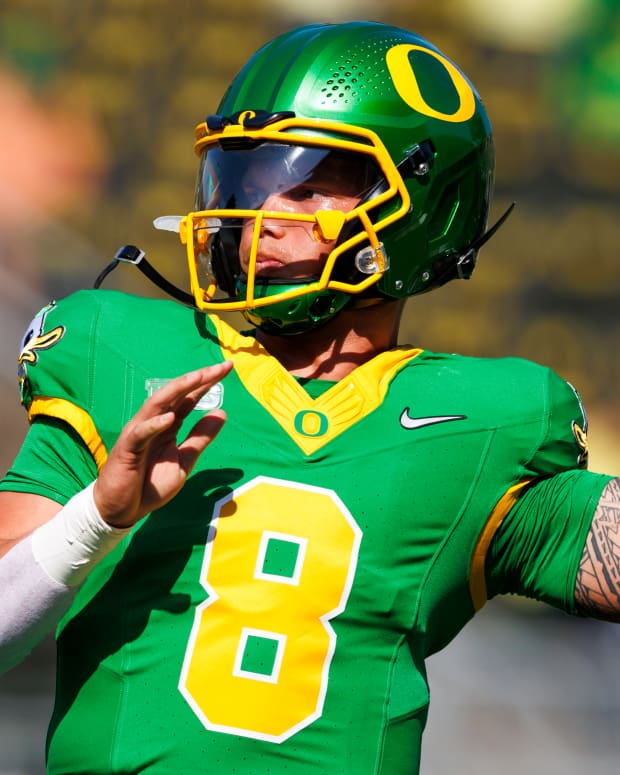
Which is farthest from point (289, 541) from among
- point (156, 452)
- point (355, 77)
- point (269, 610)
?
point (355, 77)

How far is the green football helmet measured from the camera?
1.89 m

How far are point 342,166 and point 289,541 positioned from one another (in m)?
0.61

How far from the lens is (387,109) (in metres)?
1.97

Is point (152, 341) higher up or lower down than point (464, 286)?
higher up

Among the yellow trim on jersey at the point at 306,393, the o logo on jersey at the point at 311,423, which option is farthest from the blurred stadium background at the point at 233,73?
the o logo on jersey at the point at 311,423

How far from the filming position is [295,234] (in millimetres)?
1889

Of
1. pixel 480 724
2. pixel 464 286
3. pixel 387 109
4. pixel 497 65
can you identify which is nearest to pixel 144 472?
pixel 387 109

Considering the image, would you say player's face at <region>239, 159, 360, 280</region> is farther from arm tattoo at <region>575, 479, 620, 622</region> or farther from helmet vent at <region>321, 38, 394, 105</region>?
arm tattoo at <region>575, 479, 620, 622</region>

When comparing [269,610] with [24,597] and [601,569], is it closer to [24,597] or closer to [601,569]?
[24,597]

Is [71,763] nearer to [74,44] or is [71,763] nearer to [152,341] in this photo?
[152,341]

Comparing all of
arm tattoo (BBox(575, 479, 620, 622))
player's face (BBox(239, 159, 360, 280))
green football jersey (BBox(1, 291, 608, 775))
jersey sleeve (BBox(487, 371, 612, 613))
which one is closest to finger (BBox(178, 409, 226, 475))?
green football jersey (BBox(1, 291, 608, 775))

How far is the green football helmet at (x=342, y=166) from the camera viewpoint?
1893mm

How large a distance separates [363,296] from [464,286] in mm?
3233

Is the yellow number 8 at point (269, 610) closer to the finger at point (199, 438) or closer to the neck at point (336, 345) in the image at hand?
the finger at point (199, 438)
